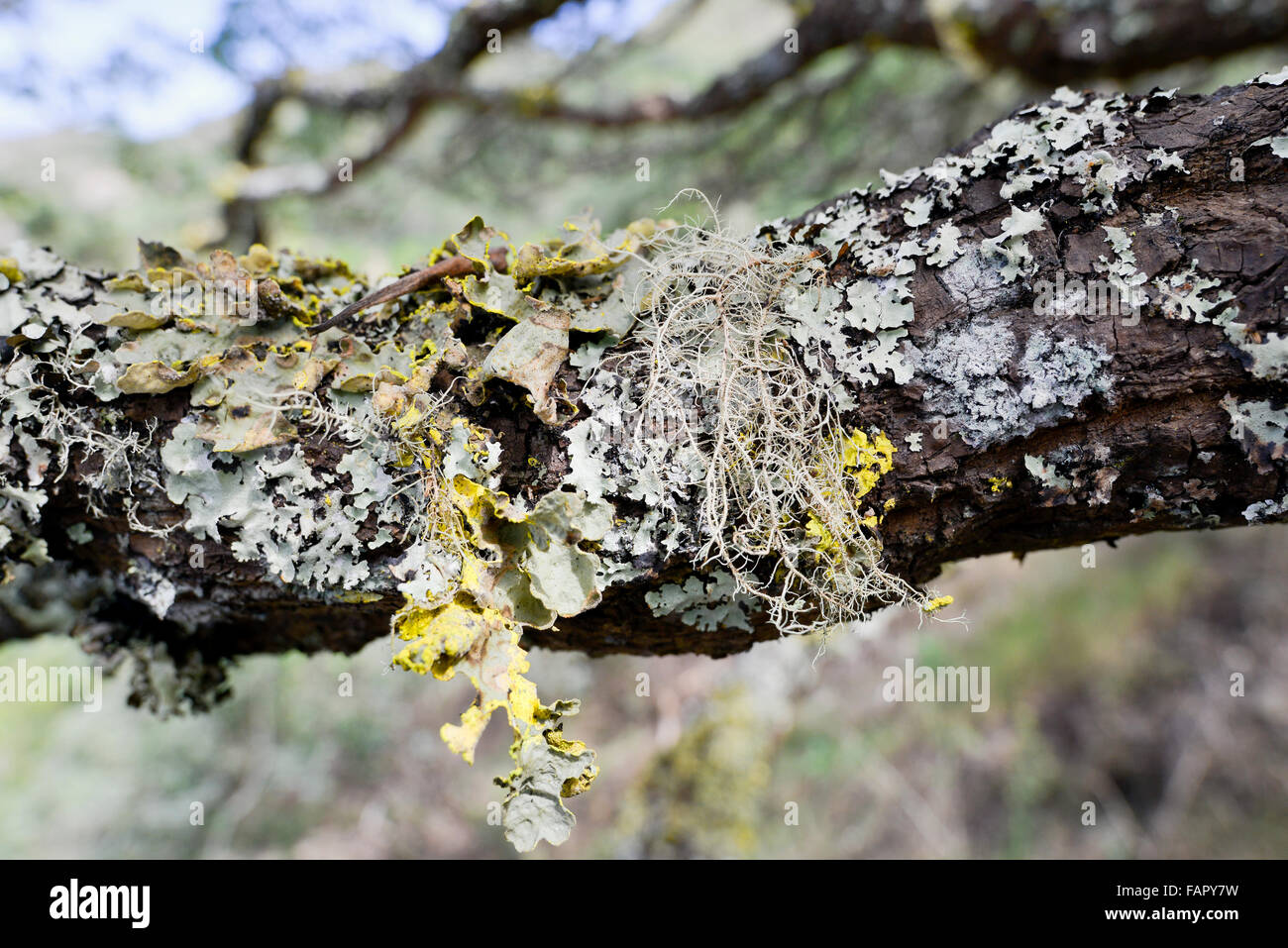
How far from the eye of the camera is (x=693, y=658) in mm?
3461

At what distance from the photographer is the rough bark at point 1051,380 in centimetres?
98

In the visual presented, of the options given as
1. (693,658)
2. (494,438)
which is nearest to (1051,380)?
(494,438)

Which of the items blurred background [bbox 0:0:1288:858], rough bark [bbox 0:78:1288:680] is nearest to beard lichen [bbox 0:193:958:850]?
rough bark [bbox 0:78:1288:680]

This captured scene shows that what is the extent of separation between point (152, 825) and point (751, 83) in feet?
15.0

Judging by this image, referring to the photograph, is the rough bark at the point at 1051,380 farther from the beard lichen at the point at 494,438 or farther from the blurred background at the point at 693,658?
the blurred background at the point at 693,658

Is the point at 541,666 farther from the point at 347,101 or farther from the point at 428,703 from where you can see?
the point at 347,101

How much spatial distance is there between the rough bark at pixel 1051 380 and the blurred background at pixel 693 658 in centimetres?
210

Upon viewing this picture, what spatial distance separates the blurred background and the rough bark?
2096 millimetres

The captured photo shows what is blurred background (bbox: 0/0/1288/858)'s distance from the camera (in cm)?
300

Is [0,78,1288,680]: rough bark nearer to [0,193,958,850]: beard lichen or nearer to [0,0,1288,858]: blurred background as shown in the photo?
[0,193,958,850]: beard lichen

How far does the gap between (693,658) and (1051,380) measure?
8.74 ft

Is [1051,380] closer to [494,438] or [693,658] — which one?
[494,438]

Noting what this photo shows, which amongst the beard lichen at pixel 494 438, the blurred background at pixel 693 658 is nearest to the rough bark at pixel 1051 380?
the beard lichen at pixel 494 438

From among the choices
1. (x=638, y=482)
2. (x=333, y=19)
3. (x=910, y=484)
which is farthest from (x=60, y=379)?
(x=333, y=19)
